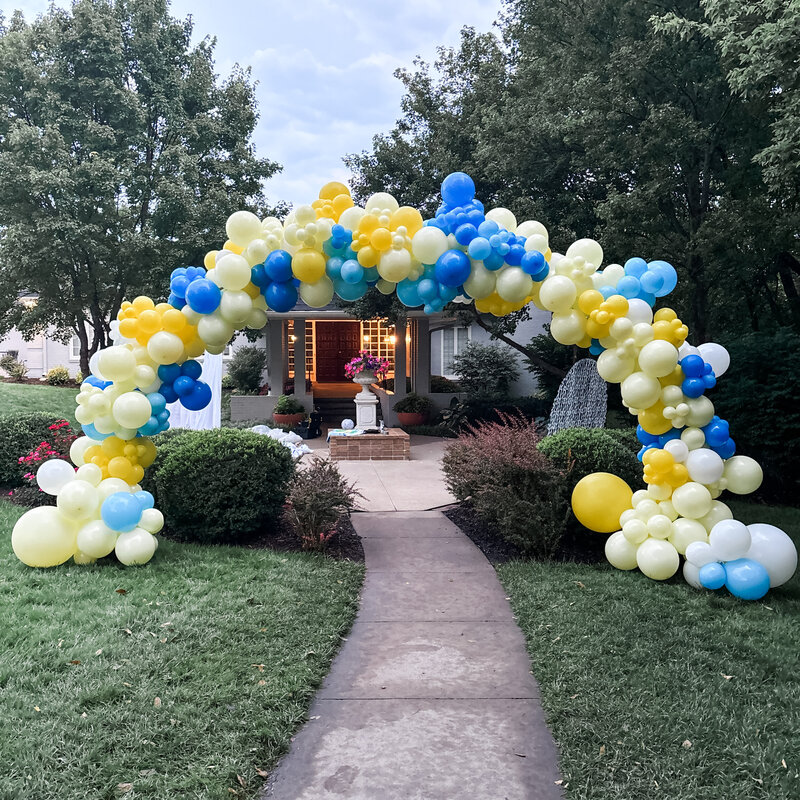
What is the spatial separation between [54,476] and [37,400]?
456 inches

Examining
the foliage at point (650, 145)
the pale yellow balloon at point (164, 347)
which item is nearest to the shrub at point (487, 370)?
the foliage at point (650, 145)

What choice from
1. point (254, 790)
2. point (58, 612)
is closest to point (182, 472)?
point (58, 612)

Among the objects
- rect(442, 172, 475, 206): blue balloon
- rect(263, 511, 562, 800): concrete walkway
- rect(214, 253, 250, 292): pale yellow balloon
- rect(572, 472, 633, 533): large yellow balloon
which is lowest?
rect(263, 511, 562, 800): concrete walkway

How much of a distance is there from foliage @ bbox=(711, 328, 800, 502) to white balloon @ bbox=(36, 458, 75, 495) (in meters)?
7.99

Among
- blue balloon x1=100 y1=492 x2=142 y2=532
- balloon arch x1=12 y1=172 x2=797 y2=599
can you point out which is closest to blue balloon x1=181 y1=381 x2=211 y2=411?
balloon arch x1=12 y1=172 x2=797 y2=599

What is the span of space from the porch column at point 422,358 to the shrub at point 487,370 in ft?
2.85

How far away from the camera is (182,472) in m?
6.34

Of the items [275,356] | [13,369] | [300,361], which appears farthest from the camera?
[13,369]

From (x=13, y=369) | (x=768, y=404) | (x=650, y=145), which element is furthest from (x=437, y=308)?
(x=13, y=369)

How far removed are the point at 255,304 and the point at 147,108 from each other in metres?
12.0

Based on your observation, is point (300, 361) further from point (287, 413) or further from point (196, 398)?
point (196, 398)

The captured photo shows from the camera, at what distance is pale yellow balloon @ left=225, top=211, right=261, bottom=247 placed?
5.36 meters

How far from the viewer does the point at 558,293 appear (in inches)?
205

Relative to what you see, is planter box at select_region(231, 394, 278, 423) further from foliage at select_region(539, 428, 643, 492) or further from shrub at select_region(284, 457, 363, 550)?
foliage at select_region(539, 428, 643, 492)
